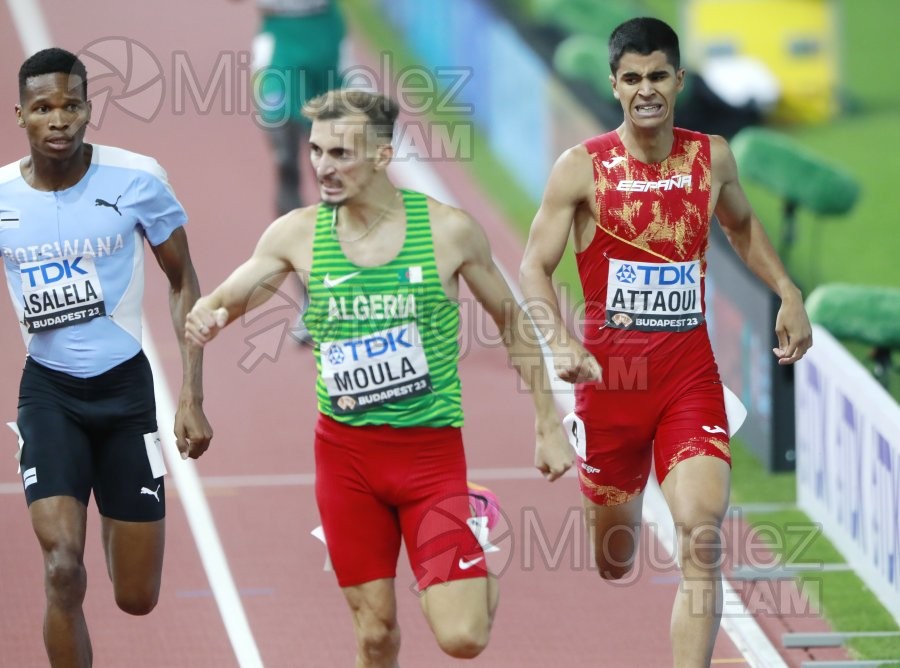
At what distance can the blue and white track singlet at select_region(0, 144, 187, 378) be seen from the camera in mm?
7184

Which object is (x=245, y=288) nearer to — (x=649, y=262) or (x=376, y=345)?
(x=376, y=345)

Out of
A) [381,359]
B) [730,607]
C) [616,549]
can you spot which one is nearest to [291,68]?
[730,607]

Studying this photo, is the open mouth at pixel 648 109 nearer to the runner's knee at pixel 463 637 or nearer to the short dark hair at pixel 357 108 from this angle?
the short dark hair at pixel 357 108

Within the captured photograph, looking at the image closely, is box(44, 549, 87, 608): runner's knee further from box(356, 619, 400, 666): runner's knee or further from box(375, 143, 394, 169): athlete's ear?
box(375, 143, 394, 169): athlete's ear

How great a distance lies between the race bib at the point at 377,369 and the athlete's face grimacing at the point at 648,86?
1.39 m

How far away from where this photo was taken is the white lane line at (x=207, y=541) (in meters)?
8.73

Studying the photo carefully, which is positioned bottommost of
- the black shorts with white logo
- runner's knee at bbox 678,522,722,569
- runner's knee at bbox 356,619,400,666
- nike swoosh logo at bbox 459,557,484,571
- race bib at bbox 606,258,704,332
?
runner's knee at bbox 356,619,400,666

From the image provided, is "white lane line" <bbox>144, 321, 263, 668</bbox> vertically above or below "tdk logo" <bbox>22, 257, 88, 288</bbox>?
below

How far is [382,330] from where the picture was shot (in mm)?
6680

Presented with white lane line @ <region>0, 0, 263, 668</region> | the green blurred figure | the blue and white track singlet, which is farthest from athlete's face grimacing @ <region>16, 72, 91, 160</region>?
the green blurred figure

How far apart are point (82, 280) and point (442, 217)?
150cm

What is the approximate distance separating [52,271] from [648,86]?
2.43m

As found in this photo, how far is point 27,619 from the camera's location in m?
9.01

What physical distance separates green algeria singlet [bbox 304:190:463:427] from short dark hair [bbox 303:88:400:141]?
0.99 ft
